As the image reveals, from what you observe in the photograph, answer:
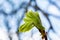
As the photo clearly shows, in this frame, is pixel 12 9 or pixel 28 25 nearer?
pixel 28 25

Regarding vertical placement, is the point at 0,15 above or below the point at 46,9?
below

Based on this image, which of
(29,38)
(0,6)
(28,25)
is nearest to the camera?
(28,25)

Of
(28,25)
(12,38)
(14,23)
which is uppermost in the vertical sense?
(28,25)

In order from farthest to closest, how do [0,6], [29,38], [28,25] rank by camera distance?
1. [0,6]
2. [29,38]
3. [28,25]

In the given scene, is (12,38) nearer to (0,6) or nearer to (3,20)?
(3,20)

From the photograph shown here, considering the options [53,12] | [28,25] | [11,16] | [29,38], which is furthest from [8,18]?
[28,25]

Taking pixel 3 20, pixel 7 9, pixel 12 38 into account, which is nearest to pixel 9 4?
pixel 7 9
